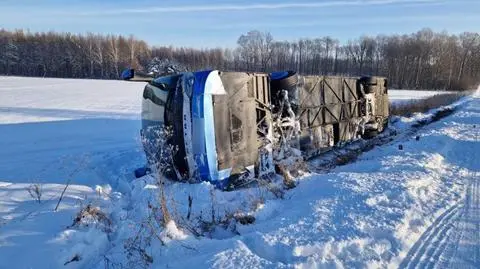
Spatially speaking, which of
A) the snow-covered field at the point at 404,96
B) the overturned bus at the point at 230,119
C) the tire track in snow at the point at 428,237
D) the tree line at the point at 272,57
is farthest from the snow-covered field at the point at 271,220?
the tree line at the point at 272,57

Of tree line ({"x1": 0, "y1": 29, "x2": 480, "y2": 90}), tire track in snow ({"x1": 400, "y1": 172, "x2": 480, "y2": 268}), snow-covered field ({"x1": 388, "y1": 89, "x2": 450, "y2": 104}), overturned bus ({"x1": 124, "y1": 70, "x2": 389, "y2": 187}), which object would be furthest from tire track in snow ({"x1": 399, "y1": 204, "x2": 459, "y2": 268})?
tree line ({"x1": 0, "y1": 29, "x2": 480, "y2": 90})

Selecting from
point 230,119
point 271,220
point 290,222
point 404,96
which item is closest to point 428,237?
point 290,222

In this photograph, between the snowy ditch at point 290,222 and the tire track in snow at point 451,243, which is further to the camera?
the tire track in snow at point 451,243

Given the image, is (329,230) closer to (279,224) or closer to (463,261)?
(279,224)

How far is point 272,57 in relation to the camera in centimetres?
10419

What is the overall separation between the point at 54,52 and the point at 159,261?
267 feet

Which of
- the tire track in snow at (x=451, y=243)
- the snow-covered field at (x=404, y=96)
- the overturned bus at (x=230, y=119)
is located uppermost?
the overturned bus at (x=230, y=119)

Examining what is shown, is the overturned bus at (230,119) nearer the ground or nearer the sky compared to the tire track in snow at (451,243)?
nearer the sky

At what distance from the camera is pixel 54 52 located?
7625 cm

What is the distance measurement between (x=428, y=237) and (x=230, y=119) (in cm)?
385

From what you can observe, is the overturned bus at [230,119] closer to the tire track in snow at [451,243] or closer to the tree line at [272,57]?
the tire track in snow at [451,243]

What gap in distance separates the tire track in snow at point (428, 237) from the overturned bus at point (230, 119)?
11.4 ft

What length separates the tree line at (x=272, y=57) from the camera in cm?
7550

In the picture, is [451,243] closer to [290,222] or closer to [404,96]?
[290,222]
